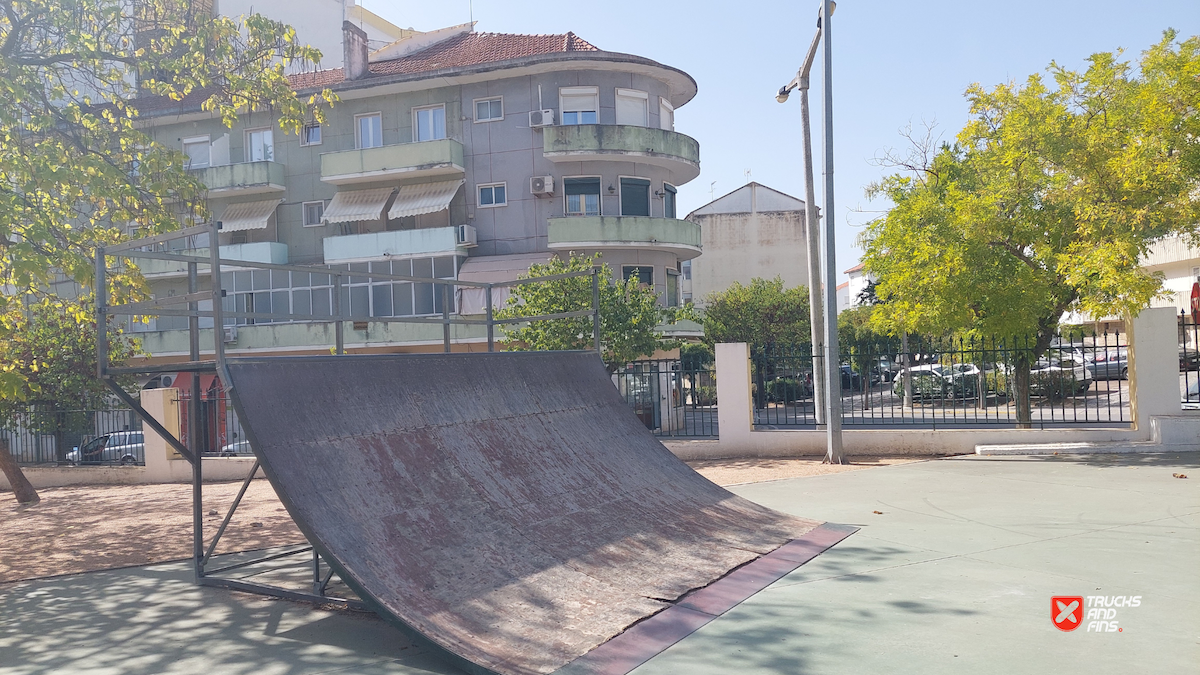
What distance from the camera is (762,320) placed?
39781 millimetres

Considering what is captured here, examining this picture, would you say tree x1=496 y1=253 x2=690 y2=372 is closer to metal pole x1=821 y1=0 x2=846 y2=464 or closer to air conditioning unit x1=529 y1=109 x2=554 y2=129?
metal pole x1=821 y1=0 x2=846 y2=464

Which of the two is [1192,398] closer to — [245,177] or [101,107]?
[101,107]

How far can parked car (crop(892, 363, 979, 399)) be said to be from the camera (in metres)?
15.6

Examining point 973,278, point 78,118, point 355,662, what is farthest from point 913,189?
point 355,662

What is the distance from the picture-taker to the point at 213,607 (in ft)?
20.7

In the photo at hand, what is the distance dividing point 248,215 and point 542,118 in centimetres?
1138

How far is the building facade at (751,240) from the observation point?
2042 inches

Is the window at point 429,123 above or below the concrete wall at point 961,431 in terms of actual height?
above

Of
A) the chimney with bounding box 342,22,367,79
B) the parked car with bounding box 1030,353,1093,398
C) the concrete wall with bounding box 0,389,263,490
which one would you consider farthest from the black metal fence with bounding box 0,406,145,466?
the parked car with bounding box 1030,353,1093,398

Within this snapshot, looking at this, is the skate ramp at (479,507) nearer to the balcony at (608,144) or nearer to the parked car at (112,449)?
the parked car at (112,449)

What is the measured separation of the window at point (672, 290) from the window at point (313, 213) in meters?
12.6

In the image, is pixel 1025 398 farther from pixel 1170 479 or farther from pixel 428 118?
pixel 428 118

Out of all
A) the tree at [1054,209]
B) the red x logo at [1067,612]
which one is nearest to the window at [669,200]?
the tree at [1054,209]

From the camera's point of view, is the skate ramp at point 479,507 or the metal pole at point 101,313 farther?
the metal pole at point 101,313
